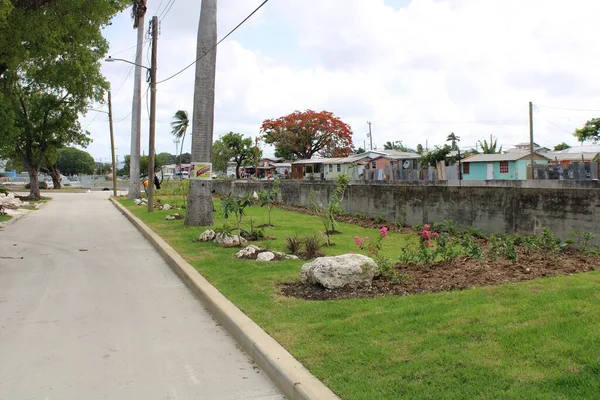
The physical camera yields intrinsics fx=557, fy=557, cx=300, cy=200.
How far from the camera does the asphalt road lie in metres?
4.66

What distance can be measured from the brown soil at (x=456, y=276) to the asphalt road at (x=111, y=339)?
1417 millimetres

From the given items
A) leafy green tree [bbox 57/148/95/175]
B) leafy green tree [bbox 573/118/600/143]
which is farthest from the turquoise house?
leafy green tree [bbox 57/148/95/175]

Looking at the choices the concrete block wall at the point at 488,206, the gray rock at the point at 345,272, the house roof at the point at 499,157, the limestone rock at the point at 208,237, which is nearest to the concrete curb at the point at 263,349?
the gray rock at the point at 345,272

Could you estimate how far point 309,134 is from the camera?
70250mm

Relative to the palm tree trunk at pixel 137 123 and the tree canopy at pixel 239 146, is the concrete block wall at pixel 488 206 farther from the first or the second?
the tree canopy at pixel 239 146

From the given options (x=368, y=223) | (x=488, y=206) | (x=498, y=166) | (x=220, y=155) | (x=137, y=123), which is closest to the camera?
(x=488, y=206)

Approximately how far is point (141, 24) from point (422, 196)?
2852 centimetres

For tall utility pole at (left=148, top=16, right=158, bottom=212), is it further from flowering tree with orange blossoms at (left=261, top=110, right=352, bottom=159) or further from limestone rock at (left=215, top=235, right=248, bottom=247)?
flowering tree with orange blossoms at (left=261, top=110, right=352, bottom=159)

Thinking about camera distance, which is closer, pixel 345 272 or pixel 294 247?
pixel 345 272

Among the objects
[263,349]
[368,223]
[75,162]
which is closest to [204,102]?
[368,223]

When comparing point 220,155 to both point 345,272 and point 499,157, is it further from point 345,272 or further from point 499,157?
point 345,272

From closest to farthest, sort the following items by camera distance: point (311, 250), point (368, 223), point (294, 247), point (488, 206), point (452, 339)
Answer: point (452, 339) < point (311, 250) < point (294, 247) < point (488, 206) < point (368, 223)

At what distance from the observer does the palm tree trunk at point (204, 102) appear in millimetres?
16328

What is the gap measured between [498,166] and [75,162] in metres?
108
